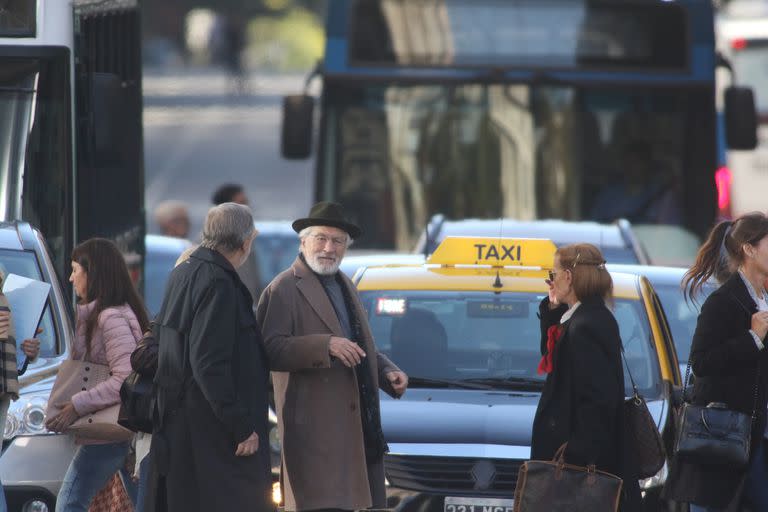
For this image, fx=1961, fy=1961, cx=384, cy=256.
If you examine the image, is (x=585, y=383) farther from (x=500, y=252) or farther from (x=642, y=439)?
(x=500, y=252)

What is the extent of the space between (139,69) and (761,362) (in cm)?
650

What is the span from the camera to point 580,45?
49.4ft

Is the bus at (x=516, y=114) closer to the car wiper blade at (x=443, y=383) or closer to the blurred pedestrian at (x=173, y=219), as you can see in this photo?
the blurred pedestrian at (x=173, y=219)

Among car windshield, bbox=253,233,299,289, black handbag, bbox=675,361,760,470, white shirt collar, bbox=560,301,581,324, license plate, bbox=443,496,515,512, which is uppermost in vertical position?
white shirt collar, bbox=560,301,581,324

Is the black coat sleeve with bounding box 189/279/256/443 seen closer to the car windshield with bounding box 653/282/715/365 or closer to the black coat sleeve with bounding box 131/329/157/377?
the black coat sleeve with bounding box 131/329/157/377

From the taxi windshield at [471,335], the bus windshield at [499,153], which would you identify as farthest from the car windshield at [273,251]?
the taxi windshield at [471,335]

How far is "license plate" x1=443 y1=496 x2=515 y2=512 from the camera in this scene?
7672mm

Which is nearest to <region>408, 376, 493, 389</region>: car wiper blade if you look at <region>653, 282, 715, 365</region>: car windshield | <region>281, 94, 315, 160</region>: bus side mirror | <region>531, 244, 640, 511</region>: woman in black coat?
<region>531, 244, 640, 511</region>: woman in black coat

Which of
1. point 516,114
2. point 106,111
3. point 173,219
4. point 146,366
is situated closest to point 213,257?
point 146,366

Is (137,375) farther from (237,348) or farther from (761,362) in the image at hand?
(761,362)

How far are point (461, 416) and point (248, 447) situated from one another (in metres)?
1.43

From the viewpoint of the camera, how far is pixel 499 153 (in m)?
15.3

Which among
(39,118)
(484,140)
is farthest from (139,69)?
(484,140)

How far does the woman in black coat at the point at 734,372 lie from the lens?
24.2ft
